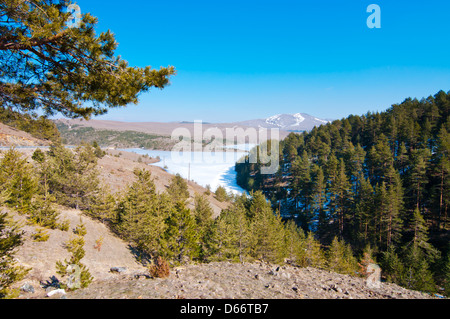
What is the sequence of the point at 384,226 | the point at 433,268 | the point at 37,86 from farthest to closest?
the point at 384,226
the point at 433,268
the point at 37,86

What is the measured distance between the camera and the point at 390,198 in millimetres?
29859

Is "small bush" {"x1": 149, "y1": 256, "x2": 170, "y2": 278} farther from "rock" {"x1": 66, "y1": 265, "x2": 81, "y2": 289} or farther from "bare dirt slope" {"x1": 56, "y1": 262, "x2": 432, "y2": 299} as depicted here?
"rock" {"x1": 66, "y1": 265, "x2": 81, "y2": 289}

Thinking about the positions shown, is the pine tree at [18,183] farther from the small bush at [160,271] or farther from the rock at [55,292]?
the small bush at [160,271]

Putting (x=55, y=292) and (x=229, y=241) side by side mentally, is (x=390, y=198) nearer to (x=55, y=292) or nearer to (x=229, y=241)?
(x=229, y=241)

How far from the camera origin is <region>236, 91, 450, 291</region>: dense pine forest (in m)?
26.9

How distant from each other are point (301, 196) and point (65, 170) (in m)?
45.4

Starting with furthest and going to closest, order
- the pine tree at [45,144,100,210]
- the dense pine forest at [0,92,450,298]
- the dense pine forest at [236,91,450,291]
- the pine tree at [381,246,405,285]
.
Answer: the dense pine forest at [236,91,450,291] → the pine tree at [381,246,405,285] → the pine tree at [45,144,100,210] → the dense pine forest at [0,92,450,298]

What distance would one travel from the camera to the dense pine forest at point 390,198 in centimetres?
2686

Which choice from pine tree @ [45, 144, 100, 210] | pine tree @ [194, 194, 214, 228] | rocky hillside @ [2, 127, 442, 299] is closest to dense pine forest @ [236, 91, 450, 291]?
pine tree @ [194, 194, 214, 228]

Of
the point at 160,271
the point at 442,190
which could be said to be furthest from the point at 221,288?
the point at 442,190

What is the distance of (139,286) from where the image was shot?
6977mm

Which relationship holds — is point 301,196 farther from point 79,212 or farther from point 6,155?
point 6,155

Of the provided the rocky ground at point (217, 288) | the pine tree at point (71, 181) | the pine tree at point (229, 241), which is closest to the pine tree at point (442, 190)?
the rocky ground at point (217, 288)
